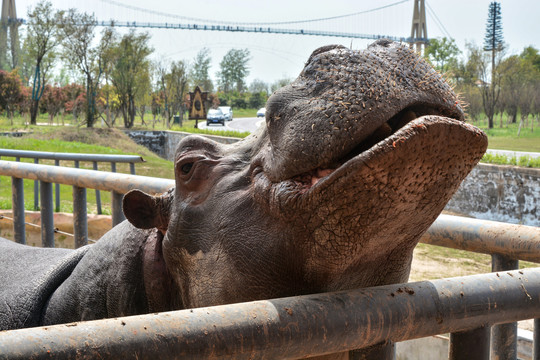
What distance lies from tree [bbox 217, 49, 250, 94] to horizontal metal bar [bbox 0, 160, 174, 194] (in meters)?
78.4

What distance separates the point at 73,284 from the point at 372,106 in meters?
1.52

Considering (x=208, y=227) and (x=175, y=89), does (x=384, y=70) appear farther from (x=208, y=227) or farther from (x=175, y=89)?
(x=175, y=89)

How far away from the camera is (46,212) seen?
4008mm

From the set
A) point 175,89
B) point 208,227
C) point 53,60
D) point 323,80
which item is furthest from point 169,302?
point 175,89

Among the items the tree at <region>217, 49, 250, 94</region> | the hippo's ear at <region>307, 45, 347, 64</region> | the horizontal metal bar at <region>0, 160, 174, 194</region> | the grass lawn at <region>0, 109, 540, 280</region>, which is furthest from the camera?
the tree at <region>217, 49, 250, 94</region>

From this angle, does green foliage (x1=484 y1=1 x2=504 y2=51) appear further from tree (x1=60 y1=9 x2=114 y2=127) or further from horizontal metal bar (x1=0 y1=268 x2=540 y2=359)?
horizontal metal bar (x1=0 y1=268 x2=540 y2=359)

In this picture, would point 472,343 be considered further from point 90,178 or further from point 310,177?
point 90,178

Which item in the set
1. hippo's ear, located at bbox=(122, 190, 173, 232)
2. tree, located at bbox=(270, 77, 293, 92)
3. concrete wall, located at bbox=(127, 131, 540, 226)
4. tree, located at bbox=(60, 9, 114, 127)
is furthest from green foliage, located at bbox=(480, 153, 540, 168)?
tree, located at bbox=(60, 9, 114, 127)

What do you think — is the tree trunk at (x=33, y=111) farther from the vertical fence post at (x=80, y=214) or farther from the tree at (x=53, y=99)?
the vertical fence post at (x=80, y=214)

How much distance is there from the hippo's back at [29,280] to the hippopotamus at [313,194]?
0.36 meters

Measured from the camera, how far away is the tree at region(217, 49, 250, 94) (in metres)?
81.9

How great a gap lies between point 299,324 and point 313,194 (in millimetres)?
405

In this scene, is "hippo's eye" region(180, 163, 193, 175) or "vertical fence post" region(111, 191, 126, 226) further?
"vertical fence post" region(111, 191, 126, 226)

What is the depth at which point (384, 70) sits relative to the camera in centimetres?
153
